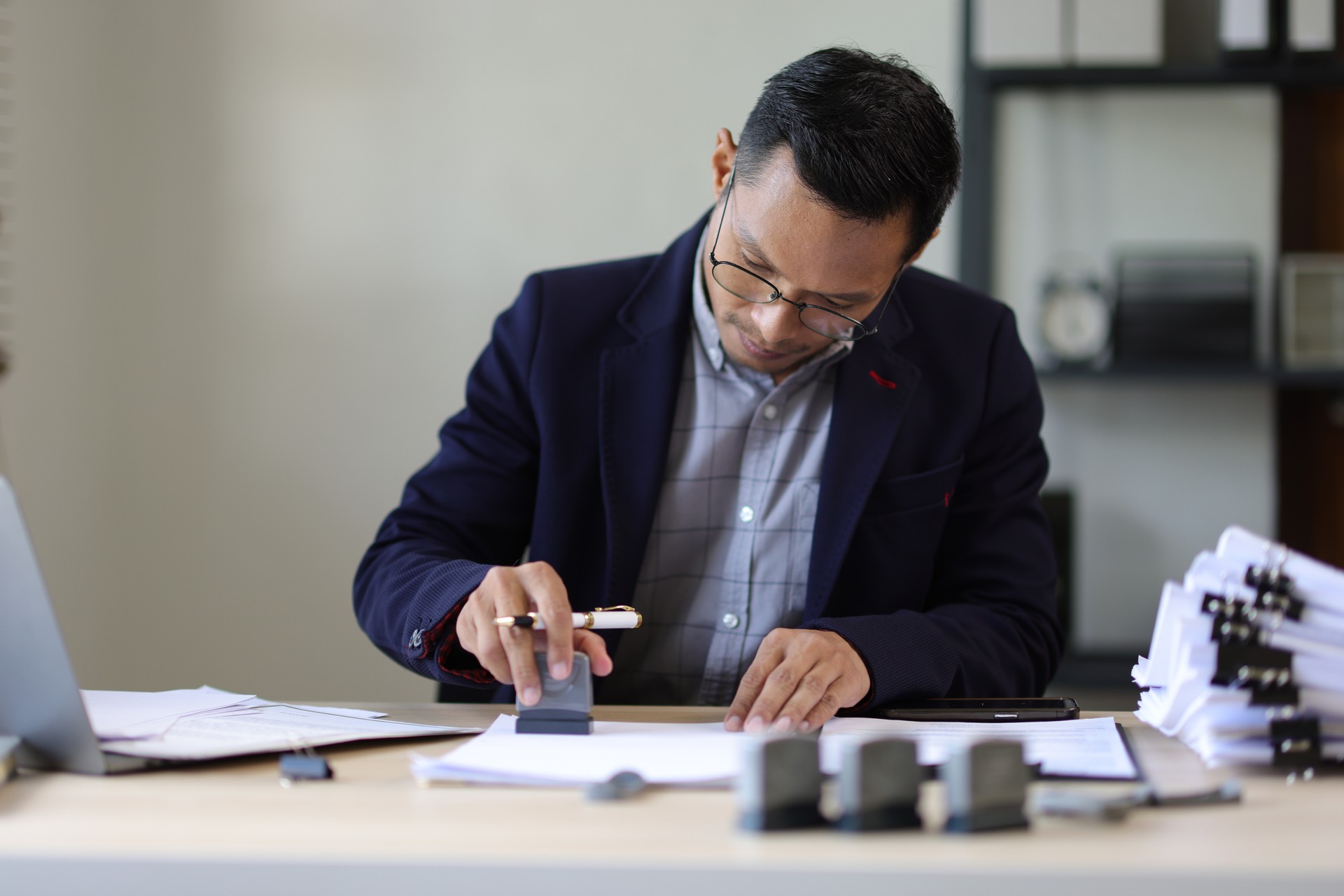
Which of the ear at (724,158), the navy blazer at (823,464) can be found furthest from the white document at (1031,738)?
the ear at (724,158)

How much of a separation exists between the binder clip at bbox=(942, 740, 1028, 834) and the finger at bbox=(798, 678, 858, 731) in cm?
36

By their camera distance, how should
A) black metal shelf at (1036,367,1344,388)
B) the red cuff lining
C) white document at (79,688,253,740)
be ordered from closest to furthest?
white document at (79,688,253,740), the red cuff lining, black metal shelf at (1036,367,1344,388)

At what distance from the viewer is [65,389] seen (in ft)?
8.55

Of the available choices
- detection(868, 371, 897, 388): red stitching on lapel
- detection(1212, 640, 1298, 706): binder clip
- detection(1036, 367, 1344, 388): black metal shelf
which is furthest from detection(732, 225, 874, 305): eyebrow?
detection(1036, 367, 1344, 388): black metal shelf

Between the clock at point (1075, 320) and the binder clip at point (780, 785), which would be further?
the clock at point (1075, 320)

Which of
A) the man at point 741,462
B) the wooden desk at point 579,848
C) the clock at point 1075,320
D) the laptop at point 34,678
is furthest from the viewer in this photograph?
the clock at point 1075,320

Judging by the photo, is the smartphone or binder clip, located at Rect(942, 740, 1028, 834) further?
the smartphone

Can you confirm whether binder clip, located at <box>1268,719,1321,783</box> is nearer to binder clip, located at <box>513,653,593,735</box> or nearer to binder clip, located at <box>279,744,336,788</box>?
binder clip, located at <box>513,653,593,735</box>

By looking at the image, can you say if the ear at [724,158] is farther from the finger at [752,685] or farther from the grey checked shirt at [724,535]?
the finger at [752,685]

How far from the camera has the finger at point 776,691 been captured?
1.07 meters

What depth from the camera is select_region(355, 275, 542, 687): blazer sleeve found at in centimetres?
144

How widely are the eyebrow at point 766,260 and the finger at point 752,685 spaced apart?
1.39 ft

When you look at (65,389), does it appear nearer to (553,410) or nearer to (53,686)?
(553,410)

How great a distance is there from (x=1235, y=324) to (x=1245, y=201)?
0.35m
